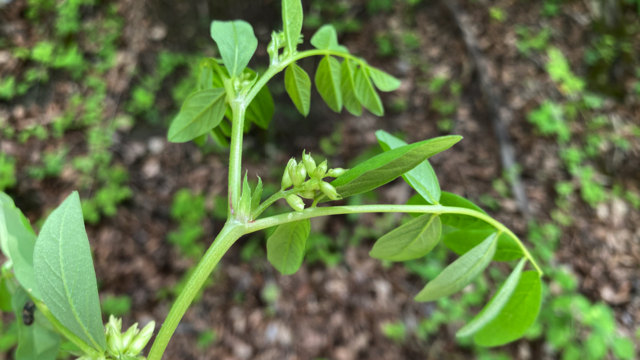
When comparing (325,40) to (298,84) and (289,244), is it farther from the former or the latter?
(289,244)

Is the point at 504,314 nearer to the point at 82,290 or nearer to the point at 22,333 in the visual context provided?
the point at 82,290

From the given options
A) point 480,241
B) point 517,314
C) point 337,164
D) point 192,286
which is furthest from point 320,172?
point 337,164

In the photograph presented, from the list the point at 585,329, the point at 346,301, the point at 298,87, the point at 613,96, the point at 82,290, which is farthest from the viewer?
the point at 613,96

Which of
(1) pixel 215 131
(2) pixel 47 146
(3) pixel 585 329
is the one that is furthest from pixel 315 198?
(2) pixel 47 146

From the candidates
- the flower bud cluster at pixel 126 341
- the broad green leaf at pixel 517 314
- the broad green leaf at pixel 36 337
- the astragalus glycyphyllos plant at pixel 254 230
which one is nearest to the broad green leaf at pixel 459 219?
the astragalus glycyphyllos plant at pixel 254 230

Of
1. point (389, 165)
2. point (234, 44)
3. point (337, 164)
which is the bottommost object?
point (337, 164)
